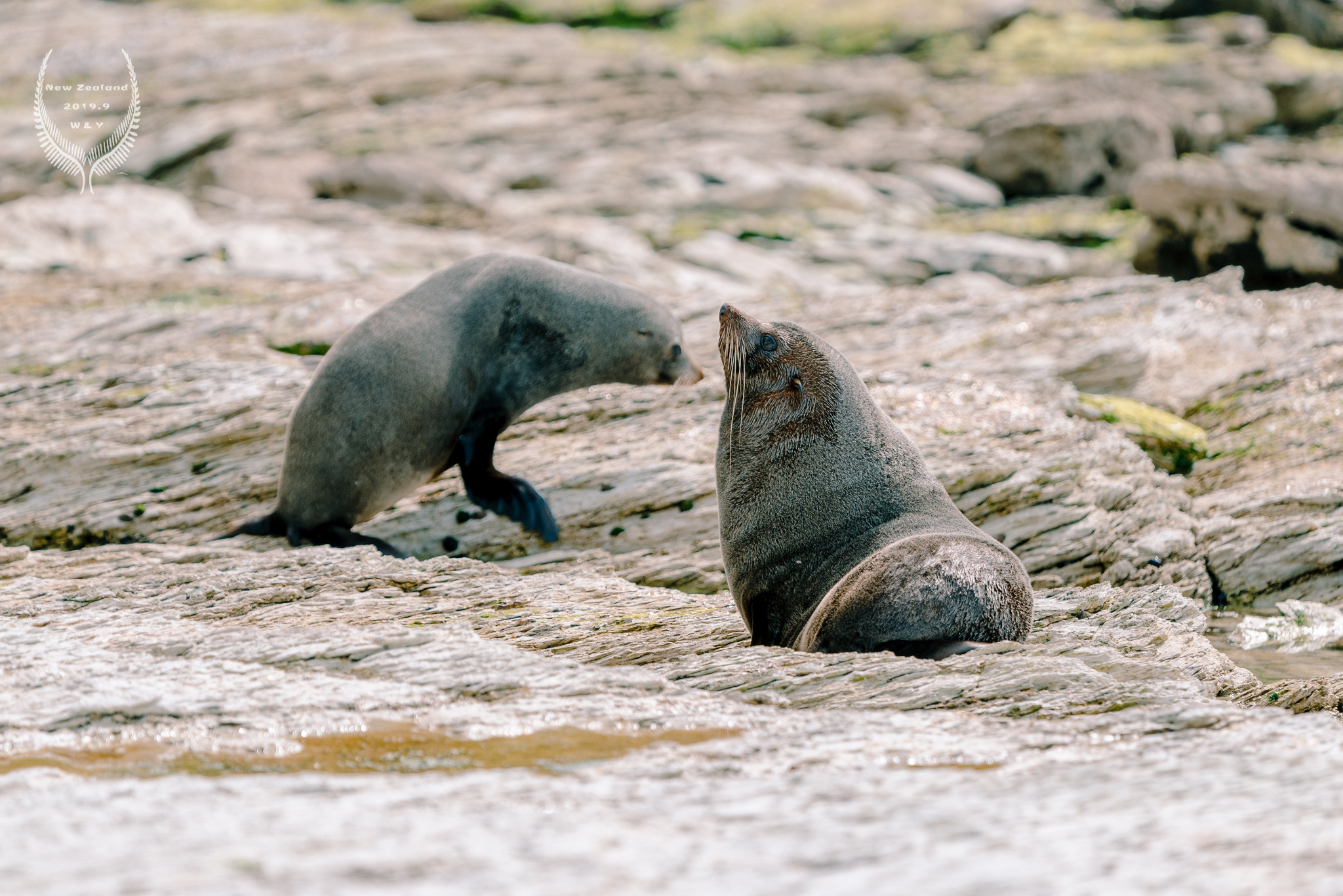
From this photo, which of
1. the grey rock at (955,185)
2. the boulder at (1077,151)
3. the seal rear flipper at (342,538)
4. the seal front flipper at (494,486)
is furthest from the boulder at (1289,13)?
the seal rear flipper at (342,538)

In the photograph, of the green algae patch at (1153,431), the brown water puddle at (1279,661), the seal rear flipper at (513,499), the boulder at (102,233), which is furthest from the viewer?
the boulder at (102,233)

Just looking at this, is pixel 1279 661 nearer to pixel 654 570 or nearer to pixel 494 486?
pixel 654 570

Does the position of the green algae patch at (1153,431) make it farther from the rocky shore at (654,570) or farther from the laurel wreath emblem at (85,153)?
the laurel wreath emblem at (85,153)

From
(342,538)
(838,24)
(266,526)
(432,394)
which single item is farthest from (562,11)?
(342,538)

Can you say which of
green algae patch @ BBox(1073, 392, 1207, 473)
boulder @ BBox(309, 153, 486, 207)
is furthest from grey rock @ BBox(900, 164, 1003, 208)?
green algae patch @ BBox(1073, 392, 1207, 473)

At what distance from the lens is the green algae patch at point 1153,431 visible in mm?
8422

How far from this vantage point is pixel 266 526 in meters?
7.73

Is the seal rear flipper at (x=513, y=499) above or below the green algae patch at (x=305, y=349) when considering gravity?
below

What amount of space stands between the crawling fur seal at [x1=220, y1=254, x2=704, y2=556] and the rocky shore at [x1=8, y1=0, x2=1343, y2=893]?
9.9 inches

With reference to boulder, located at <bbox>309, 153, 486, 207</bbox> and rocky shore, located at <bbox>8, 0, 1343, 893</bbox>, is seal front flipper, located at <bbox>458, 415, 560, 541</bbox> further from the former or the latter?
boulder, located at <bbox>309, 153, 486, 207</bbox>

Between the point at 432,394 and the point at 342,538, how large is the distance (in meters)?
1.01

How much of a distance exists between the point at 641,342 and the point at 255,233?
7.48m

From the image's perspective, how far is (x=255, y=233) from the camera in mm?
14414

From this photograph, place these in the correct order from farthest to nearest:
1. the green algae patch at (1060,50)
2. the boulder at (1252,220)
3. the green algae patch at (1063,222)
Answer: the green algae patch at (1060,50), the green algae patch at (1063,222), the boulder at (1252,220)
